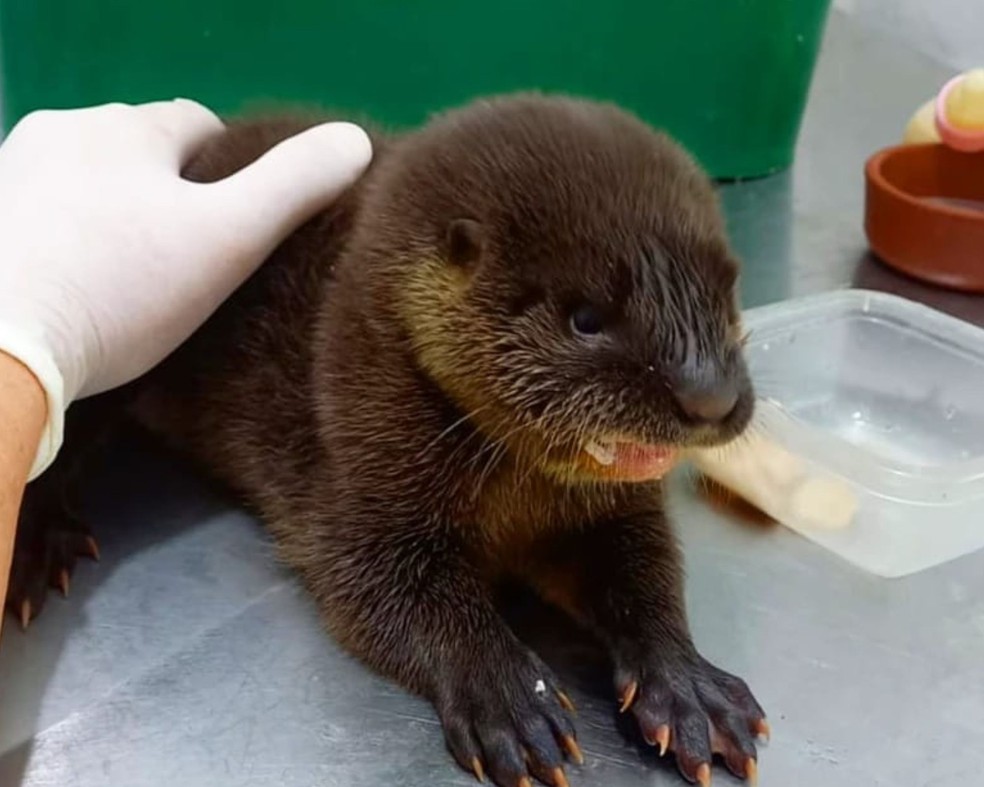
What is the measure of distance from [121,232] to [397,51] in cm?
59

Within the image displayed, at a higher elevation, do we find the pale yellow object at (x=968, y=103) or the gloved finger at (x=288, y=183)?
the gloved finger at (x=288, y=183)

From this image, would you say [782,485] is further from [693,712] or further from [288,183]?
[288,183]

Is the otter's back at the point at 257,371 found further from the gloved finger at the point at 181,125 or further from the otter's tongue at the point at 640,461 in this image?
the otter's tongue at the point at 640,461

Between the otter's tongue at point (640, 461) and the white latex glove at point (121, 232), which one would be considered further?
the white latex glove at point (121, 232)

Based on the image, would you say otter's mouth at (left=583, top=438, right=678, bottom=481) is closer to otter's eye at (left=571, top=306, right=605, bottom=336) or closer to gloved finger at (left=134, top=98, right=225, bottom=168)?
otter's eye at (left=571, top=306, right=605, bottom=336)

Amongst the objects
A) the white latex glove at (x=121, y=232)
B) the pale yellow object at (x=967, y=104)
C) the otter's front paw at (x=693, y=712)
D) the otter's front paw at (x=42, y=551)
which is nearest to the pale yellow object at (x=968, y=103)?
the pale yellow object at (x=967, y=104)

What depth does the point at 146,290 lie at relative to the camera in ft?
3.12

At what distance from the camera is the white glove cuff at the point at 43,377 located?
845 mm

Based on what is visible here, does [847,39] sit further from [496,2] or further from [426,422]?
[426,422]

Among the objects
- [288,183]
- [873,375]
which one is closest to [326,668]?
[288,183]

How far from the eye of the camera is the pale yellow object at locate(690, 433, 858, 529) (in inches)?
41.3

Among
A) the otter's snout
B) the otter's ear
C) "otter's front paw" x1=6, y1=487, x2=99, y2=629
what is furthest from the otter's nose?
"otter's front paw" x1=6, y1=487, x2=99, y2=629

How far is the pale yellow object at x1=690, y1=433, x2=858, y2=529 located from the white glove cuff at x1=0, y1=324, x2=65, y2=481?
0.44 m

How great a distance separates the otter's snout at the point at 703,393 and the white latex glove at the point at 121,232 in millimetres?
364
